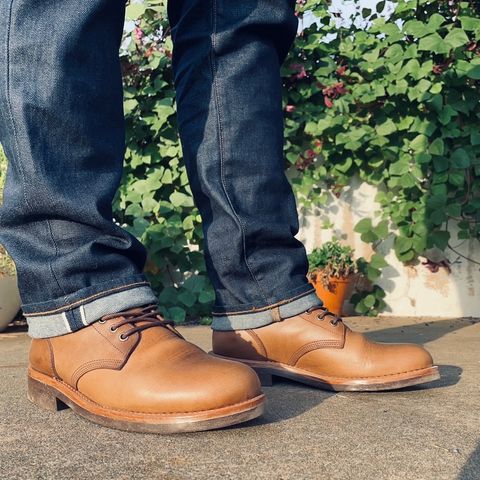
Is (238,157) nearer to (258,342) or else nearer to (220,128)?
(220,128)

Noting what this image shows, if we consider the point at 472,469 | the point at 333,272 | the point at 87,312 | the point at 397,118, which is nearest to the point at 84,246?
the point at 87,312

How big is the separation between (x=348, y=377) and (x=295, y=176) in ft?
7.62

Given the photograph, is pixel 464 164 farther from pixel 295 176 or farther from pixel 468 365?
pixel 468 365

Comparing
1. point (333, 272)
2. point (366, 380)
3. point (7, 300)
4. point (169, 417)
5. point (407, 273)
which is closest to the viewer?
point (169, 417)

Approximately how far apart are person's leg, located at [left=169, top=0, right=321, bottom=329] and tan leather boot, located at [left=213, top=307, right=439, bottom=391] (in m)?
0.03

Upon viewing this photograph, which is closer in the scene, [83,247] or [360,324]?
[83,247]

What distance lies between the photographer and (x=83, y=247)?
94 cm

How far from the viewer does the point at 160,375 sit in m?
0.91

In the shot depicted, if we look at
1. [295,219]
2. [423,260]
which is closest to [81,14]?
[295,219]

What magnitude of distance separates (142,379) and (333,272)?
7.61 ft

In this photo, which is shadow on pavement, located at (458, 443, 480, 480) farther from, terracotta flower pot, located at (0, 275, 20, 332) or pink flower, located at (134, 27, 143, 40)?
pink flower, located at (134, 27, 143, 40)

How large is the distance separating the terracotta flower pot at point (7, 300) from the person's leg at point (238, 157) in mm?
1764

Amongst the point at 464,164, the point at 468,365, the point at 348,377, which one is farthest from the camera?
the point at 464,164

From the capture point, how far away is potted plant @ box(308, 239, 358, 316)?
10.3 ft
